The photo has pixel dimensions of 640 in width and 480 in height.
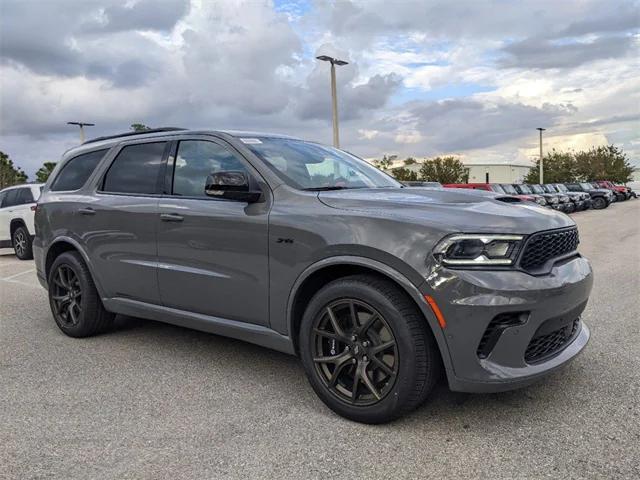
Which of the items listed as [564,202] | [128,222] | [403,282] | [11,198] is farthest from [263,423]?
[564,202]

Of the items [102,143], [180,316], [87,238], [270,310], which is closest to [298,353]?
[270,310]

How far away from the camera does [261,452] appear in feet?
9.62

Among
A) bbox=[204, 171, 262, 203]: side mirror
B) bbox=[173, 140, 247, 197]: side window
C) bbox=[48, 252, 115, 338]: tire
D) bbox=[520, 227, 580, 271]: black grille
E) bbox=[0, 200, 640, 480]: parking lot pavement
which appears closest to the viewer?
bbox=[0, 200, 640, 480]: parking lot pavement

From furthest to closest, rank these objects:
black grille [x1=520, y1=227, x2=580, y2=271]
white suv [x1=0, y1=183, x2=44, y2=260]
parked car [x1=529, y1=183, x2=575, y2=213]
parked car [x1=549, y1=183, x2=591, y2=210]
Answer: parked car [x1=549, y1=183, x2=591, y2=210], parked car [x1=529, y1=183, x2=575, y2=213], white suv [x1=0, y1=183, x2=44, y2=260], black grille [x1=520, y1=227, x2=580, y2=271]

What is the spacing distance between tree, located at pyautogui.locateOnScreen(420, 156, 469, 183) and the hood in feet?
197

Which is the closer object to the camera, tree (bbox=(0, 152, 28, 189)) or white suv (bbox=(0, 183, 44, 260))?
white suv (bbox=(0, 183, 44, 260))

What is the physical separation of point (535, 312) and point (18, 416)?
3.12 m

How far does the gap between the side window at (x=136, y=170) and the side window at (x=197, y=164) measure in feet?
0.86

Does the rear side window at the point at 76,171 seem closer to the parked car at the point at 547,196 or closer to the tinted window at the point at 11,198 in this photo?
the tinted window at the point at 11,198

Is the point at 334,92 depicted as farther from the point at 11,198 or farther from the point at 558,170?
the point at 558,170

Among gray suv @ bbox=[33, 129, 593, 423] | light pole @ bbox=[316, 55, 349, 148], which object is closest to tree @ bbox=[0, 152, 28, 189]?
light pole @ bbox=[316, 55, 349, 148]

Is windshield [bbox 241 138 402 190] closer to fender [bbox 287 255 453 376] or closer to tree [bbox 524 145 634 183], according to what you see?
fender [bbox 287 255 453 376]

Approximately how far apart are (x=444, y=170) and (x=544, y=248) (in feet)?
207

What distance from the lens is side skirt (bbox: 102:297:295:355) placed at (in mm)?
3676
